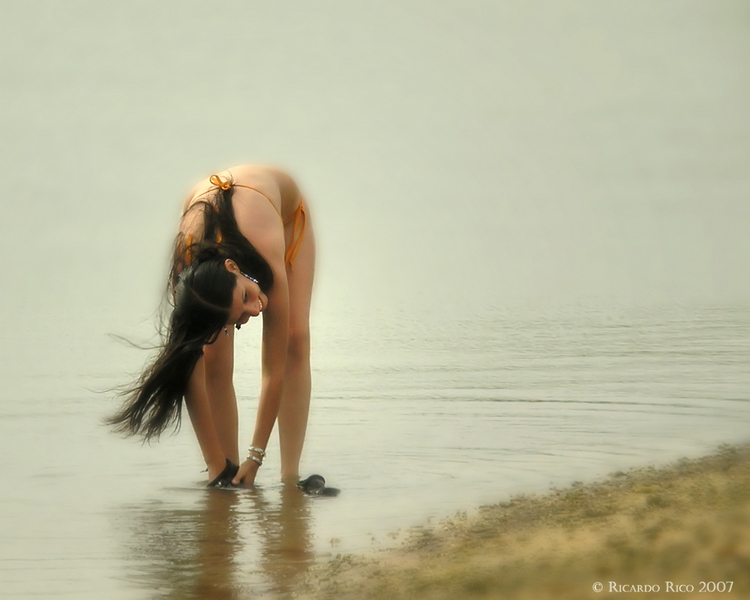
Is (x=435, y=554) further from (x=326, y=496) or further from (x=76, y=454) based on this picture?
(x=76, y=454)

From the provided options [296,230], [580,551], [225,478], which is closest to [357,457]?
[225,478]

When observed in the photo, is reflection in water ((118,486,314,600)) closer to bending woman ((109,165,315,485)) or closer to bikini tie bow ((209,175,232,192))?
bending woman ((109,165,315,485))

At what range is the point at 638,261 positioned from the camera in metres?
20.0

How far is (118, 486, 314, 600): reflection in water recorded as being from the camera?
294 cm

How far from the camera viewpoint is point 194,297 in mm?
3664

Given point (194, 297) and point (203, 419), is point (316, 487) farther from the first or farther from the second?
point (194, 297)

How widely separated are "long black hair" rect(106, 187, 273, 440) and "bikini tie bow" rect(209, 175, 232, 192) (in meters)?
0.02

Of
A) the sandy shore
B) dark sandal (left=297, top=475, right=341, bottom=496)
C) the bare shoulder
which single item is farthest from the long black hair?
the sandy shore

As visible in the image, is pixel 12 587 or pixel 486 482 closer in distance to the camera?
pixel 12 587

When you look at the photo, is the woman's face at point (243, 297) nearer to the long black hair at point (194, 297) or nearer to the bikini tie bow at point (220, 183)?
the long black hair at point (194, 297)

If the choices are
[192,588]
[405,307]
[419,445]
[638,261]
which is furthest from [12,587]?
[638,261]

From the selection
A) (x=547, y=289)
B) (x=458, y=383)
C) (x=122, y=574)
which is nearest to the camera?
(x=122, y=574)

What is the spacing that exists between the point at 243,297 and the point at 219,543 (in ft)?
2.58

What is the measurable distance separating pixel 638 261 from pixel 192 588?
1784 cm
